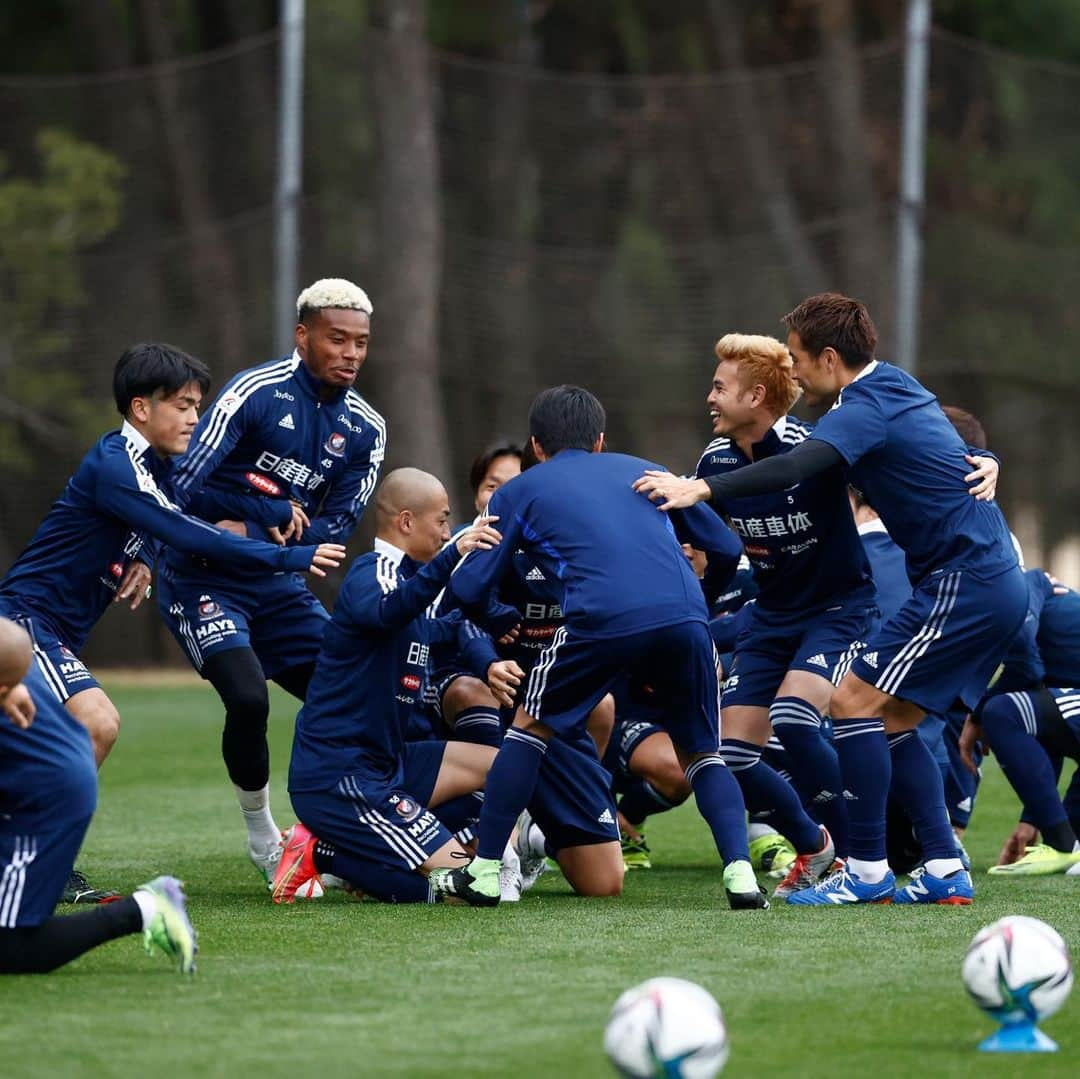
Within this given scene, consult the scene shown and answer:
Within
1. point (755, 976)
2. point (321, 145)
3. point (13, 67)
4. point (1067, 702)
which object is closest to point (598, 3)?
point (321, 145)

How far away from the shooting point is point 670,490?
586 centimetres

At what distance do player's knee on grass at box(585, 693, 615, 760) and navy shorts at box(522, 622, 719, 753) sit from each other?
958mm

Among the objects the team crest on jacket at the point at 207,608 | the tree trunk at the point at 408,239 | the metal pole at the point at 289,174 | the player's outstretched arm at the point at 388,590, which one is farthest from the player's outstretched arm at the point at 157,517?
the tree trunk at the point at 408,239

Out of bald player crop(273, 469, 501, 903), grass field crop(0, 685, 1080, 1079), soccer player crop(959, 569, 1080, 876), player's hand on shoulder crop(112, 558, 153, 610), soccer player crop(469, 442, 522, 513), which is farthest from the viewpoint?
soccer player crop(469, 442, 522, 513)

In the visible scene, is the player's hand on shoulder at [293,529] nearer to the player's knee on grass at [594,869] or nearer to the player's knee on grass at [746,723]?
the player's knee on grass at [594,869]

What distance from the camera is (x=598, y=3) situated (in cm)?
2356

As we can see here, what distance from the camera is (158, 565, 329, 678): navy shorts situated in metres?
6.70

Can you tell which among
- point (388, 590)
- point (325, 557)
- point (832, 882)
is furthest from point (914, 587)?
point (325, 557)

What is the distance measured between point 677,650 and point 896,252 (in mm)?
12543

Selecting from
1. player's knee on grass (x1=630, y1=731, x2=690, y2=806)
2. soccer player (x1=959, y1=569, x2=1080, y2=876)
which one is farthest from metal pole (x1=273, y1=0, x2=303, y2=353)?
soccer player (x1=959, y1=569, x2=1080, y2=876)

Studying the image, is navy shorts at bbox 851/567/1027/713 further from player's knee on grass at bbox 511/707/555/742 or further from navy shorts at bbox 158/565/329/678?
navy shorts at bbox 158/565/329/678

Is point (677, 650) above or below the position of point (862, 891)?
above

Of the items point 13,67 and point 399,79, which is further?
point 13,67

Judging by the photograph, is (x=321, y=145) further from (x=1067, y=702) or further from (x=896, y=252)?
(x=1067, y=702)
